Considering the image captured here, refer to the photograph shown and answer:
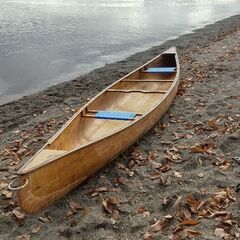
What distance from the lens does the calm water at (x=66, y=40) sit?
17.2 metres

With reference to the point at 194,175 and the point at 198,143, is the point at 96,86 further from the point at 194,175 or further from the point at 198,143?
the point at 194,175

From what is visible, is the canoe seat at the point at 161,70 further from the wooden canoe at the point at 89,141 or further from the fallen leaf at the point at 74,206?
the fallen leaf at the point at 74,206

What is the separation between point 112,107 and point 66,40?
1694 cm

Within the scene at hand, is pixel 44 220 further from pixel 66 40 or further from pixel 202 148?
pixel 66 40

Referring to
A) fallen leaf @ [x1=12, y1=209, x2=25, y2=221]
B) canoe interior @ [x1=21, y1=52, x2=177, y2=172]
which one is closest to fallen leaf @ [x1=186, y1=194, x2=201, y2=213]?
canoe interior @ [x1=21, y1=52, x2=177, y2=172]

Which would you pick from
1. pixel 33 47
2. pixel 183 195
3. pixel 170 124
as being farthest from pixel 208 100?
pixel 33 47

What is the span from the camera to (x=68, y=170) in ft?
19.5

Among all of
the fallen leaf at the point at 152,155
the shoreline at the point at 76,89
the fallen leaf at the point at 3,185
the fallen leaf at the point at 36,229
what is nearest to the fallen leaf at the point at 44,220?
the fallen leaf at the point at 36,229

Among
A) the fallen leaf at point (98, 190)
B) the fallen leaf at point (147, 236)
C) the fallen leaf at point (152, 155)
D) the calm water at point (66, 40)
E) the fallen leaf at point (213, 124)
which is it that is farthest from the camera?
the calm water at point (66, 40)

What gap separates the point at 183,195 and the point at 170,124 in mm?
3169

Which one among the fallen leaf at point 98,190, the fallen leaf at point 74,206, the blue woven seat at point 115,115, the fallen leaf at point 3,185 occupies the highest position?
the blue woven seat at point 115,115

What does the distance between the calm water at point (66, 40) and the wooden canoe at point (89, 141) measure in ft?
18.2

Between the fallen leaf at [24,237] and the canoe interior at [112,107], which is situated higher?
the canoe interior at [112,107]

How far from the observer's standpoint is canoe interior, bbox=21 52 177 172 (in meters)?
6.59
